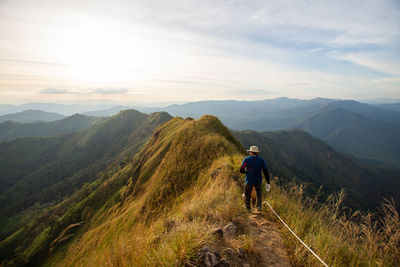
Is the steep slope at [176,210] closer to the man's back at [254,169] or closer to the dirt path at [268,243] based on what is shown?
the dirt path at [268,243]

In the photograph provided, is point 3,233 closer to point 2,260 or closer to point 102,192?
point 2,260

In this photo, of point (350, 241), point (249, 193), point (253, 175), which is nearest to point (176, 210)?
point (249, 193)

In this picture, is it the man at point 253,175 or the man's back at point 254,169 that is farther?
the man's back at point 254,169

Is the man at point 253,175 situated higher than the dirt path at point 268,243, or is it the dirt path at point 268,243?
the man at point 253,175

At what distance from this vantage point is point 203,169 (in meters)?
Answer: 20.1

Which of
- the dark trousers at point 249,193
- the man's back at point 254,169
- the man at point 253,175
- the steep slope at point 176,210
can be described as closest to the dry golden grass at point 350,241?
the steep slope at point 176,210

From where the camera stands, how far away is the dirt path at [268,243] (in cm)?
509

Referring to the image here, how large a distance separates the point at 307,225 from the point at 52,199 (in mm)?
220271

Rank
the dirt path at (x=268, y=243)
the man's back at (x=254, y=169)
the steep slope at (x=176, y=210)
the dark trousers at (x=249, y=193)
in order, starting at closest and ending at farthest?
the steep slope at (x=176, y=210)
the dirt path at (x=268, y=243)
the dark trousers at (x=249, y=193)
the man's back at (x=254, y=169)

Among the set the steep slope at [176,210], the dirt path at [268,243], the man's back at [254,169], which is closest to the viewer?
the steep slope at [176,210]

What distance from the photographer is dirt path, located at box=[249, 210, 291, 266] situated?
16.7ft

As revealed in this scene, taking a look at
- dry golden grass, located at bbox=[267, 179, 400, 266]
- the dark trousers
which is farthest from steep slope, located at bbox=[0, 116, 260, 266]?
dry golden grass, located at bbox=[267, 179, 400, 266]

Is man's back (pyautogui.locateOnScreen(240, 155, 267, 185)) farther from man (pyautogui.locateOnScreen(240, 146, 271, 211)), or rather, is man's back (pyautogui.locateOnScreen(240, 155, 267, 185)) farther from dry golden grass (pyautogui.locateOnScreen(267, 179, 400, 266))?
dry golden grass (pyautogui.locateOnScreen(267, 179, 400, 266))

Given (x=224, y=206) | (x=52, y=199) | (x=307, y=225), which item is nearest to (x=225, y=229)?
(x=224, y=206)
